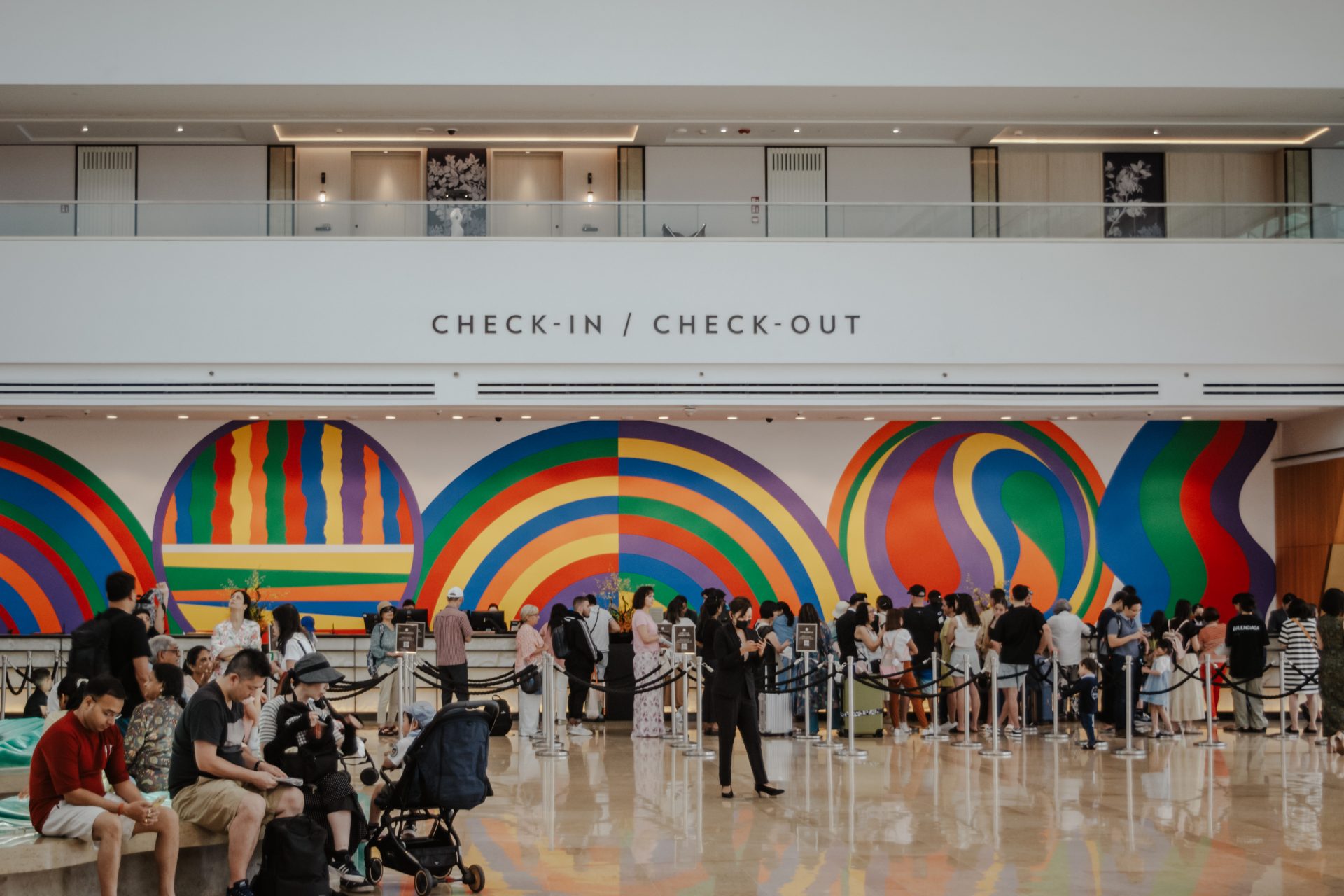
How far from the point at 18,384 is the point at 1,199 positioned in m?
3.78

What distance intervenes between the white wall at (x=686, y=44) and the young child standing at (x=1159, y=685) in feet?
25.0

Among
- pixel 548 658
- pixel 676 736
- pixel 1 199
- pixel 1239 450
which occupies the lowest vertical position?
pixel 676 736

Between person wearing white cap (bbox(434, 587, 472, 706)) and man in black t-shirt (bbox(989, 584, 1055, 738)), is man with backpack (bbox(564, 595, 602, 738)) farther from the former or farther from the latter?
man in black t-shirt (bbox(989, 584, 1055, 738))

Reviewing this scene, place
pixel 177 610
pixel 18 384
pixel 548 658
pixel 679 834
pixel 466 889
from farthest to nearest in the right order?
1. pixel 177 610
2. pixel 18 384
3. pixel 548 658
4. pixel 679 834
5. pixel 466 889

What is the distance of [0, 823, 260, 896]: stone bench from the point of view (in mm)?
5988

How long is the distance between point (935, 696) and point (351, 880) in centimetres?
843

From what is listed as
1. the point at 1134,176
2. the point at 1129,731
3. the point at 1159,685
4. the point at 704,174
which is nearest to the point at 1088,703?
the point at 1129,731

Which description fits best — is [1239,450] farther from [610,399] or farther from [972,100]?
[610,399]

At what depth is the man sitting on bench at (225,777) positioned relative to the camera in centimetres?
669

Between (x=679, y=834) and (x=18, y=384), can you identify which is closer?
(x=679, y=834)

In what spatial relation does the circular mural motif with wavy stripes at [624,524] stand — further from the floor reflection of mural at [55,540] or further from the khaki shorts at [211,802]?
the khaki shorts at [211,802]


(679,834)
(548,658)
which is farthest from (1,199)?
(679,834)

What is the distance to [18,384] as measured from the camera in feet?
57.0

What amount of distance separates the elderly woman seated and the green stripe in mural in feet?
51.3
